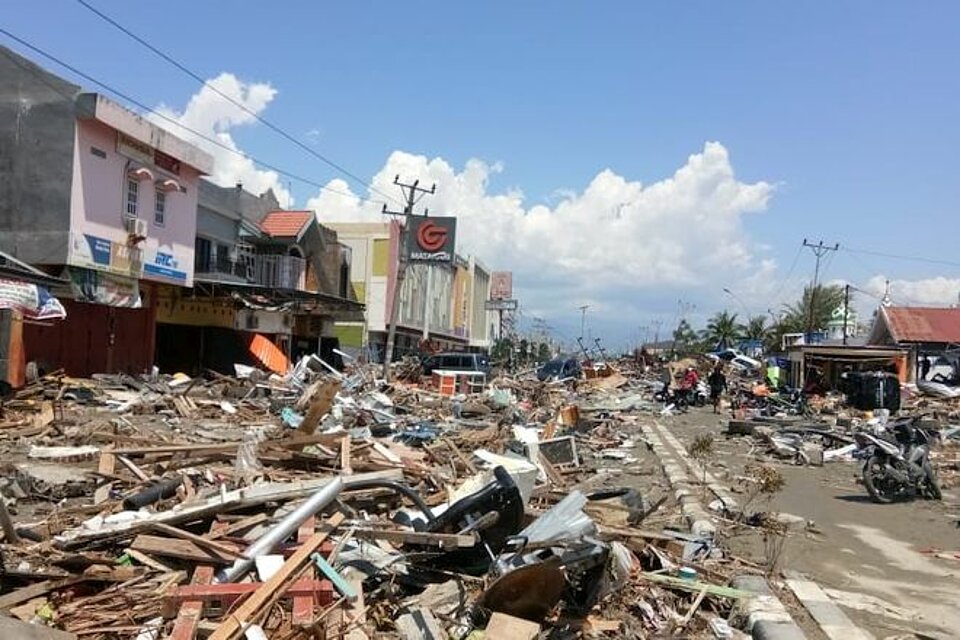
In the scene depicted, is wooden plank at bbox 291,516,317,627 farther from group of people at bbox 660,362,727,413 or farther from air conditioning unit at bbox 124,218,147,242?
group of people at bbox 660,362,727,413

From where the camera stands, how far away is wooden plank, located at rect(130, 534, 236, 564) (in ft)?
19.4

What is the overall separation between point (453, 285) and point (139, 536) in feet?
226

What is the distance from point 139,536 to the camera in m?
6.26

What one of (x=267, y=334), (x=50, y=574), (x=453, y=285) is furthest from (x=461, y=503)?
(x=453, y=285)

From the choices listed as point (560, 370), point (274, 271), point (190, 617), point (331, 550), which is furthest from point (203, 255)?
point (190, 617)

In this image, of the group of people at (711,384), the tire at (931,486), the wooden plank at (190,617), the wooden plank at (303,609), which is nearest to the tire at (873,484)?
the tire at (931,486)

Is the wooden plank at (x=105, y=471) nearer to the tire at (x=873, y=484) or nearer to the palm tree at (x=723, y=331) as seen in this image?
the tire at (x=873, y=484)

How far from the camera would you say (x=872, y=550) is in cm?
875

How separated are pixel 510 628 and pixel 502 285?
356 feet

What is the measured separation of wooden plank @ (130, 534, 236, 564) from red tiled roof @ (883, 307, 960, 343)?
48640 millimetres

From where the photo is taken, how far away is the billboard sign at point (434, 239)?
157 feet

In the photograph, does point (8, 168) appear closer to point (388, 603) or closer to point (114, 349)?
point (114, 349)

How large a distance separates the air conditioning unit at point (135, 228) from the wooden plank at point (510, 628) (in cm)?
2292

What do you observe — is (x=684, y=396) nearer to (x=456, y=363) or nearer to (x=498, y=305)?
(x=456, y=363)
